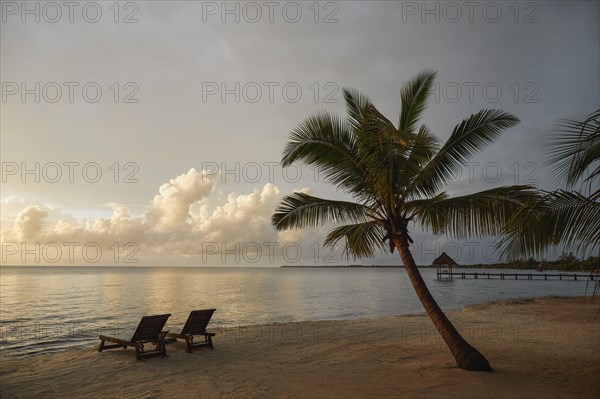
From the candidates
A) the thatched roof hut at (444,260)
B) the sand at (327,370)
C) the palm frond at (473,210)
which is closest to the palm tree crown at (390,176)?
the palm frond at (473,210)

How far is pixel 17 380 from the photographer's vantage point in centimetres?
965

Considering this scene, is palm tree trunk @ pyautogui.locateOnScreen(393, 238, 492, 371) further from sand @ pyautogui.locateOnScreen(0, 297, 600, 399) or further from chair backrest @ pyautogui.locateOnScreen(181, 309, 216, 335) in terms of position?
chair backrest @ pyautogui.locateOnScreen(181, 309, 216, 335)

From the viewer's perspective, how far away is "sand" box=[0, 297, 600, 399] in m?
8.12

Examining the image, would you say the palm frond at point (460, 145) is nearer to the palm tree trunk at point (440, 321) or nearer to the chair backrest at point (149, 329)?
the palm tree trunk at point (440, 321)

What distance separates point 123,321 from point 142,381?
56.6 feet

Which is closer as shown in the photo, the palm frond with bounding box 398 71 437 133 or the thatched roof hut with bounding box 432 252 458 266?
the palm frond with bounding box 398 71 437 133

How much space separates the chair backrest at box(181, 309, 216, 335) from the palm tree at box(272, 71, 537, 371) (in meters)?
3.67

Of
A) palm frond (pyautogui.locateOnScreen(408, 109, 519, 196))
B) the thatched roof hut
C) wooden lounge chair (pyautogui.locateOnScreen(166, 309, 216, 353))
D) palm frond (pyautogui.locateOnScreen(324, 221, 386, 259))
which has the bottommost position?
the thatched roof hut

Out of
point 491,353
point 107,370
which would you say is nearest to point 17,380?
point 107,370

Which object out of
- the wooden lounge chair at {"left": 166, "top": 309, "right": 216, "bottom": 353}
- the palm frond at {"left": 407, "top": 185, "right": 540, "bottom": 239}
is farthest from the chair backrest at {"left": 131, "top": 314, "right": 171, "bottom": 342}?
the palm frond at {"left": 407, "top": 185, "right": 540, "bottom": 239}

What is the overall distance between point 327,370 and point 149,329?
472 cm

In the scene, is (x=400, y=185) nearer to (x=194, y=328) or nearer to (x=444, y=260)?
(x=194, y=328)

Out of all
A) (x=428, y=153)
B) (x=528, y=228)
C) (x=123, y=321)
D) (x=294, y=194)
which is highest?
(x=428, y=153)

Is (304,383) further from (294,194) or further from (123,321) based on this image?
(123,321)
